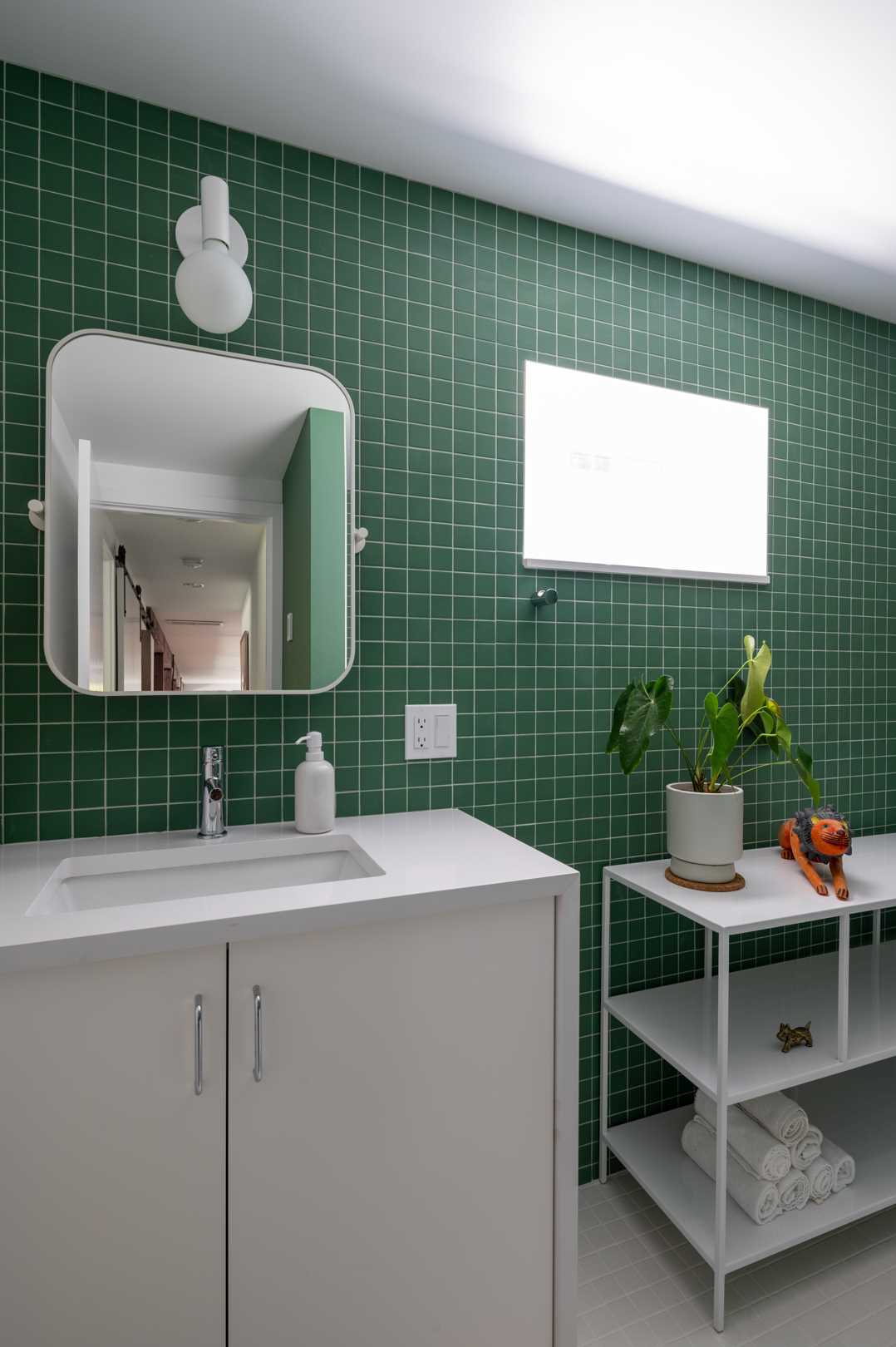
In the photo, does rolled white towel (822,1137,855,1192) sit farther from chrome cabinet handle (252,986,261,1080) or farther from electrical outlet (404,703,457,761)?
chrome cabinet handle (252,986,261,1080)

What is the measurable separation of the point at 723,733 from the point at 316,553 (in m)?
0.98

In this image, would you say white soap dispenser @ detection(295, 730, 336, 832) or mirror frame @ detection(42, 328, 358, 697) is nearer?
mirror frame @ detection(42, 328, 358, 697)

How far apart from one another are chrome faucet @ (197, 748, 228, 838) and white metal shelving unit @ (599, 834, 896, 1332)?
3.24ft

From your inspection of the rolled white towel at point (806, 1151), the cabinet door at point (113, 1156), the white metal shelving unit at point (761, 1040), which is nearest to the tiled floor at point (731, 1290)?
the white metal shelving unit at point (761, 1040)

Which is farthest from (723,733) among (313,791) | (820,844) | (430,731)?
(313,791)

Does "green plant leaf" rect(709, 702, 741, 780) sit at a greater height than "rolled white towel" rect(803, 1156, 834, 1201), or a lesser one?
greater

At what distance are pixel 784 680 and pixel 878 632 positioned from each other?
0.46m

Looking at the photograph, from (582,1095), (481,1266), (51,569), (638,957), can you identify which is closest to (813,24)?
(51,569)

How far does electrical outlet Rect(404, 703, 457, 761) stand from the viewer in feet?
5.21

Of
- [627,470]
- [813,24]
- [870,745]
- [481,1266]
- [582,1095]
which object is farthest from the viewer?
[870,745]

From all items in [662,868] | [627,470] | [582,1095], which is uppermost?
[627,470]

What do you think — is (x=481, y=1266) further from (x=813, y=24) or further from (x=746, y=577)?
(x=813, y=24)

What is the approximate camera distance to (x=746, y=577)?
2006 millimetres

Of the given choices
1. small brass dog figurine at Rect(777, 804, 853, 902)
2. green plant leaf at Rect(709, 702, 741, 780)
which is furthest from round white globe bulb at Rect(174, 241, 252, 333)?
small brass dog figurine at Rect(777, 804, 853, 902)
